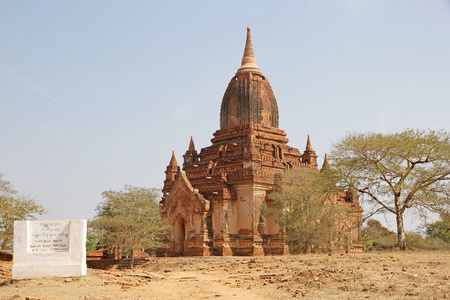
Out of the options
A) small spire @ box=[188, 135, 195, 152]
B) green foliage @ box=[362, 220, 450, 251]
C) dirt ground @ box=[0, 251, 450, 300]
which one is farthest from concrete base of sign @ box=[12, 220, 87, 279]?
green foliage @ box=[362, 220, 450, 251]

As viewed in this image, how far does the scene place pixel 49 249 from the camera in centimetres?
1474

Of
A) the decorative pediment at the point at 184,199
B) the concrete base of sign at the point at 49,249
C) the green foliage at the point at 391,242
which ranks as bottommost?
the green foliage at the point at 391,242

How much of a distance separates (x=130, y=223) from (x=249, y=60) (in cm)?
1723

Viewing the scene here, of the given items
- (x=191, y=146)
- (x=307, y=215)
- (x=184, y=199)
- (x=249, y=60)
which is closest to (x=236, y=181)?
(x=184, y=199)

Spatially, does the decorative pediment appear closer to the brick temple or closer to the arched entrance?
the brick temple

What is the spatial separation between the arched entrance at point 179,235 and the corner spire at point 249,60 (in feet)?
40.1

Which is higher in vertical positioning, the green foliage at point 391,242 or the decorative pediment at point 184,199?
the decorative pediment at point 184,199

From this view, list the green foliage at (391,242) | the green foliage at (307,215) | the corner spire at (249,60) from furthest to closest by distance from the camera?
the green foliage at (391,242)
the corner spire at (249,60)
the green foliage at (307,215)

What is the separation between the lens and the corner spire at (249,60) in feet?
125

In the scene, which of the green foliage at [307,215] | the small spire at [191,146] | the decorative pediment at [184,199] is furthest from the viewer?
the small spire at [191,146]

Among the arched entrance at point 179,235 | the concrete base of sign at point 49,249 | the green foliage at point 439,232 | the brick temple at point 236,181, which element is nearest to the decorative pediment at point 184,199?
the brick temple at point 236,181

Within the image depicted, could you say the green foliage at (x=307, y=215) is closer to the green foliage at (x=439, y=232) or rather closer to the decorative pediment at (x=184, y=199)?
the decorative pediment at (x=184, y=199)

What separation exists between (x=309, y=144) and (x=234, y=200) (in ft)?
31.1

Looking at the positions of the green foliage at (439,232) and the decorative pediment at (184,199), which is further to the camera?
the green foliage at (439,232)
